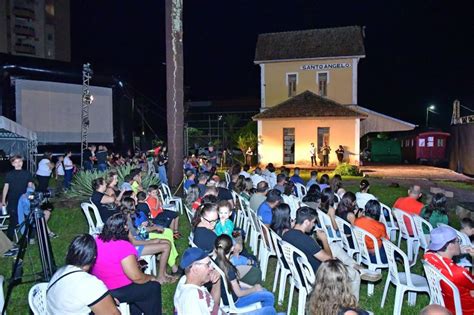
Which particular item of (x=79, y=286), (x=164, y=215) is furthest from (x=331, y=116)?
(x=79, y=286)

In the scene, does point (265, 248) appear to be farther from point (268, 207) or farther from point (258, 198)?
point (258, 198)

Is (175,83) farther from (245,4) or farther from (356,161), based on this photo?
(245,4)

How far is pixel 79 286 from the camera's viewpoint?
2787mm

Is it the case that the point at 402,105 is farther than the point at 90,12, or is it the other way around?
the point at 90,12

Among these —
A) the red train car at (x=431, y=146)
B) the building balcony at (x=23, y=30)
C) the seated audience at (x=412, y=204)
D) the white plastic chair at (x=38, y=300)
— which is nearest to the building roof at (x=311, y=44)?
the red train car at (x=431, y=146)

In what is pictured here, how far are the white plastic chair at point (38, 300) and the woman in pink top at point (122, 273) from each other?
519 mm

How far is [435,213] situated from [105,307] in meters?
4.84

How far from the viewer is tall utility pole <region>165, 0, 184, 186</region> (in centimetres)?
1059

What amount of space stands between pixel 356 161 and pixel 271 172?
1104 centimetres

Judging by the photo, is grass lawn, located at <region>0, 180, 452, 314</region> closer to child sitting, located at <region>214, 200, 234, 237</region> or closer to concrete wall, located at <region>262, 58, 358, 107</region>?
child sitting, located at <region>214, 200, 234, 237</region>

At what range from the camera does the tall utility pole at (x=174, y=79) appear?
10586mm

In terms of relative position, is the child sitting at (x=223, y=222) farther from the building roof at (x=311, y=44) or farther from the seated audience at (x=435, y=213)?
the building roof at (x=311, y=44)

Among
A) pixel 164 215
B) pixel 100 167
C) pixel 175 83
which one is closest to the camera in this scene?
pixel 164 215

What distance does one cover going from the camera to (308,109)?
21.0 metres
